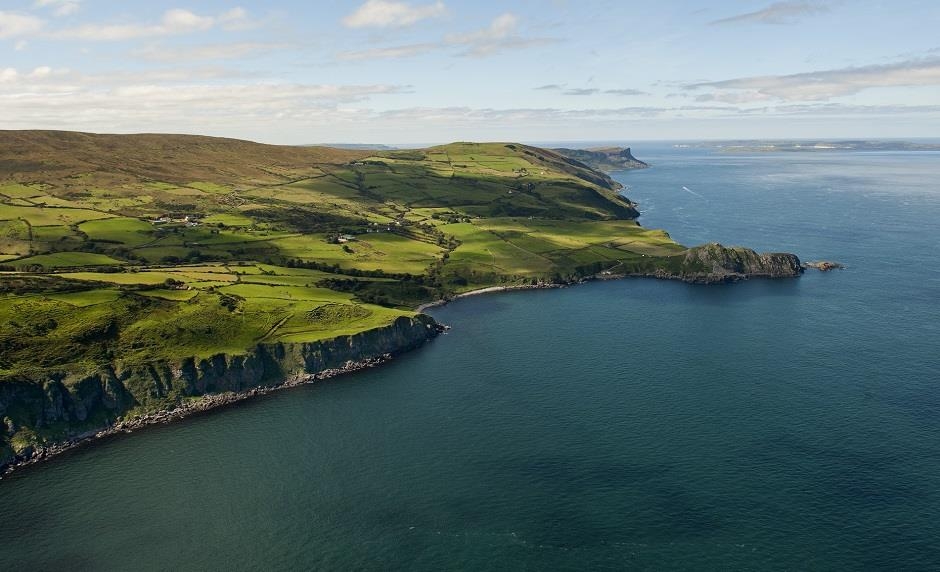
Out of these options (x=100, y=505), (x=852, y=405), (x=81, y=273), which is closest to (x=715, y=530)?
(x=852, y=405)

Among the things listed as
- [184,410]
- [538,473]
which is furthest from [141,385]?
[538,473]

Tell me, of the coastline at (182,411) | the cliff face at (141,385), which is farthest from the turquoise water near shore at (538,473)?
the cliff face at (141,385)

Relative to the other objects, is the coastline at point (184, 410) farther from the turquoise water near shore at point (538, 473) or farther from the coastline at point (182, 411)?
the turquoise water near shore at point (538, 473)

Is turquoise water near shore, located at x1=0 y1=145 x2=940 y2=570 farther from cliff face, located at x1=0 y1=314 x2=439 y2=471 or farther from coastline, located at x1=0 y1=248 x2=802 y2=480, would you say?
cliff face, located at x1=0 y1=314 x2=439 y2=471

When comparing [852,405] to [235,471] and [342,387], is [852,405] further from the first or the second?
[235,471]

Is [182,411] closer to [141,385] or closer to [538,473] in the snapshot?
[141,385]

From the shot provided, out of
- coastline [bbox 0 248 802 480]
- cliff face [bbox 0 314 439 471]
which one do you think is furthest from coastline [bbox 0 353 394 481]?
cliff face [bbox 0 314 439 471]

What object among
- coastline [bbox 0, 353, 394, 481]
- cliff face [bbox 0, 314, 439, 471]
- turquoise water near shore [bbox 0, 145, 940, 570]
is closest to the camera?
turquoise water near shore [bbox 0, 145, 940, 570]

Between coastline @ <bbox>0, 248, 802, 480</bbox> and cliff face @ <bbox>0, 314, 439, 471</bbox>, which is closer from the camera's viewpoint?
coastline @ <bbox>0, 248, 802, 480</bbox>
